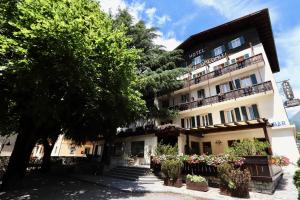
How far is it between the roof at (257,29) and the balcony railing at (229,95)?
879 centimetres

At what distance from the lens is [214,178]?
42.6 ft

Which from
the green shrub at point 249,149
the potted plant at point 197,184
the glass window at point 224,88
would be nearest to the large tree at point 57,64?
the potted plant at point 197,184

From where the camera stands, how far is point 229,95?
21.2 m

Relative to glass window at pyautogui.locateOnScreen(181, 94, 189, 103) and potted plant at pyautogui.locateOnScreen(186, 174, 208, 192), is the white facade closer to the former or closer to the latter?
glass window at pyautogui.locateOnScreen(181, 94, 189, 103)

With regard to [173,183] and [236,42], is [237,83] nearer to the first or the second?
[236,42]

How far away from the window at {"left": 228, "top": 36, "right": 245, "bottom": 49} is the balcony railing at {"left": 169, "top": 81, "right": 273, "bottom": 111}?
22.9ft

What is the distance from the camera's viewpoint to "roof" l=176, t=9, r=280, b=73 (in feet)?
74.4

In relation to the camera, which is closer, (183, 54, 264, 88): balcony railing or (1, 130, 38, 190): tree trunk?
(1, 130, 38, 190): tree trunk

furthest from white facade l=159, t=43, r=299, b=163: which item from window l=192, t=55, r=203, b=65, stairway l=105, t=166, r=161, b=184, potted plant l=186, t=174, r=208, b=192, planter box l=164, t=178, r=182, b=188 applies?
potted plant l=186, t=174, r=208, b=192

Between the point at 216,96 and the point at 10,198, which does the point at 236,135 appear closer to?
the point at 216,96

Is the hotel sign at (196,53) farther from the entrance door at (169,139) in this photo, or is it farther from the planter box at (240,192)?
the planter box at (240,192)

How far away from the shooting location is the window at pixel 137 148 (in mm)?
23481

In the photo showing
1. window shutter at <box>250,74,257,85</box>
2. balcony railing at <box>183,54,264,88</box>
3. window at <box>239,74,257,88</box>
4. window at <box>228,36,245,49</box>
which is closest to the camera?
balcony railing at <box>183,54,264,88</box>

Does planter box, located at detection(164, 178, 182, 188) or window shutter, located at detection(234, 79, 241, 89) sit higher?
window shutter, located at detection(234, 79, 241, 89)
